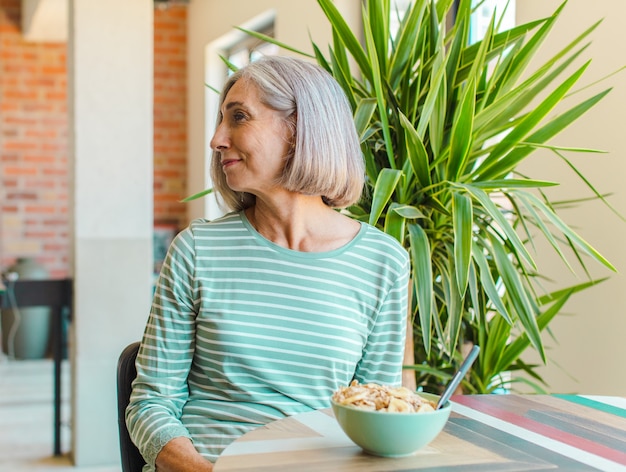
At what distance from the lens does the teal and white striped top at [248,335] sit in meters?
1.43

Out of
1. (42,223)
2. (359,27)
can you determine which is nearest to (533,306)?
(359,27)

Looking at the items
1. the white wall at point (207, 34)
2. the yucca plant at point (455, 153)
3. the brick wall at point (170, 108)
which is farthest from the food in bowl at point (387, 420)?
the brick wall at point (170, 108)

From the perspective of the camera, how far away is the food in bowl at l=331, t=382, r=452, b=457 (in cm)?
101

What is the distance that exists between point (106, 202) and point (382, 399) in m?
2.80

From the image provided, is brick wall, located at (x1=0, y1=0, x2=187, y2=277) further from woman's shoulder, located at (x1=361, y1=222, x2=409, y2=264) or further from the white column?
woman's shoulder, located at (x1=361, y1=222, x2=409, y2=264)

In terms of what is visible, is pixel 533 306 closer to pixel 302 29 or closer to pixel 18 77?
pixel 302 29

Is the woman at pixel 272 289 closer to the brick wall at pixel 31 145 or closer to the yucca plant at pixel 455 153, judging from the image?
the yucca plant at pixel 455 153

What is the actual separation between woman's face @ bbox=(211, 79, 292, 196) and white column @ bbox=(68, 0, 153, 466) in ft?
7.26

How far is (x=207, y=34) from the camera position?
576cm

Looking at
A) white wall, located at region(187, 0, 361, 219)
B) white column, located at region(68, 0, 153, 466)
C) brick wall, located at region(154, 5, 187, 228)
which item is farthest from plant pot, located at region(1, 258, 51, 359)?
white column, located at region(68, 0, 153, 466)

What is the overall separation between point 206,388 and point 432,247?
92cm

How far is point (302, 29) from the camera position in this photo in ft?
13.9

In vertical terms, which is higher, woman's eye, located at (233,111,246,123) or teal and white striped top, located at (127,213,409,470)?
woman's eye, located at (233,111,246,123)

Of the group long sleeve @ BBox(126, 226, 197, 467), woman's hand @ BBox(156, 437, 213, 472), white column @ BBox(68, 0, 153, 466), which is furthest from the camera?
white column @ BBox(68, 0, 153, 466)
